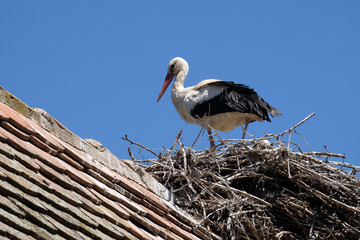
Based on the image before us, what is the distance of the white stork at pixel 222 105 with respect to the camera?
28.8 ft

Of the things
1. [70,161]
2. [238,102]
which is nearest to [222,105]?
[238,102]

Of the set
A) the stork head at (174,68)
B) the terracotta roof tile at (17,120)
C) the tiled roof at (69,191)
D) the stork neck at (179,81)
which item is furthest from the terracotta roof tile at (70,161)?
the stork head at (174,68)

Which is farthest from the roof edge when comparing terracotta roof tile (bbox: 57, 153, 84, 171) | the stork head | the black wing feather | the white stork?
the stork head

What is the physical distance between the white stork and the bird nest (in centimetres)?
319

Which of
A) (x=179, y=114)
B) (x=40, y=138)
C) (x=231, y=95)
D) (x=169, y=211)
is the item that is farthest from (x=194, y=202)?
(x=179, y=114)

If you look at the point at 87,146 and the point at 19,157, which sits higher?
→ the point at 87,146

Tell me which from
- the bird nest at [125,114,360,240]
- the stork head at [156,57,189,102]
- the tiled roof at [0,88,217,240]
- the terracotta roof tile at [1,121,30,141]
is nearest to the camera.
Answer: the tiled roof at [0,88,217,240]

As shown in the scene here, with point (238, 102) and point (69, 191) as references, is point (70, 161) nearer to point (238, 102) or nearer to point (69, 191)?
point (69, 191)

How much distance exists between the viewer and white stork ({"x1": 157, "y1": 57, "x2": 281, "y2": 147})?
8.77 m

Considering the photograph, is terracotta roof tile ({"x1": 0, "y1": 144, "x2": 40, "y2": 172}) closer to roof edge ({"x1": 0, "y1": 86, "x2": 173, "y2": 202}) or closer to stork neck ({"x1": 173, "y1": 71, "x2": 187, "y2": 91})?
roof edge ({"x1": 0, "y1": 86, "x2": 173, "y2": 202})

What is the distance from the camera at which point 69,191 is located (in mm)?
3141

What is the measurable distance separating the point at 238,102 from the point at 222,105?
0.72 ft

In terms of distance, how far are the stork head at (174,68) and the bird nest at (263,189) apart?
4952 mm

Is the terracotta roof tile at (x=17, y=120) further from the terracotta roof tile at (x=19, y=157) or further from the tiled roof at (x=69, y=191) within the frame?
the terracotta roof tile at (x=19, y=157)
